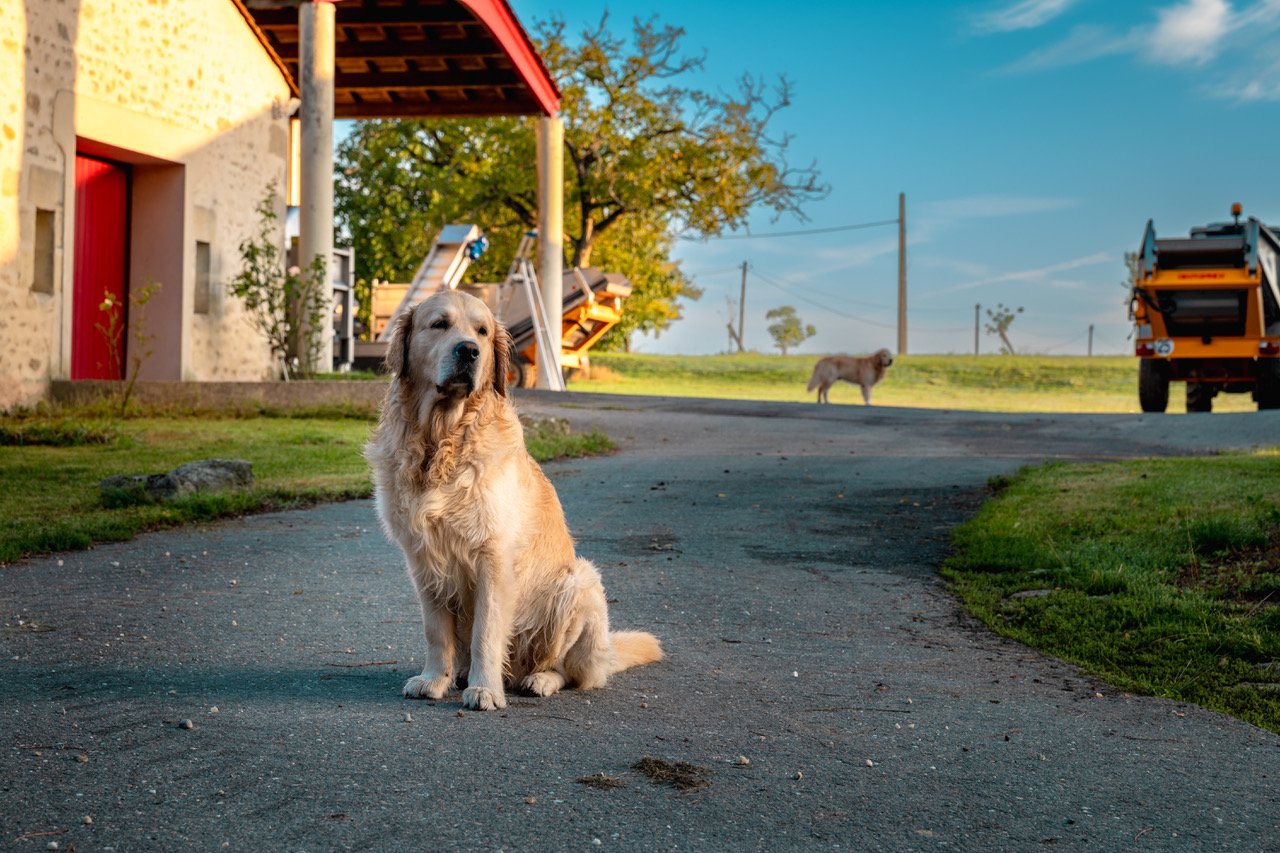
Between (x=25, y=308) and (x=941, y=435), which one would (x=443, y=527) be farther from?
(x=941, y=435)

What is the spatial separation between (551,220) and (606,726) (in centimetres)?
2059

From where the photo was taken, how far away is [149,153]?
14.6 meters

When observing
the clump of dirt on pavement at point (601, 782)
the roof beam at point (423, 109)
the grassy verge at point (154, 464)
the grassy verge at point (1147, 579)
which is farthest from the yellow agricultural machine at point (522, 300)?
the clump of dirt on pavement at point (601, 782)

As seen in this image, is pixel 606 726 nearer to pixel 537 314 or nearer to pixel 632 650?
pixel 632 650

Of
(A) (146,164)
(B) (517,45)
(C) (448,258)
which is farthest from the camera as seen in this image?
(C) (448,258)

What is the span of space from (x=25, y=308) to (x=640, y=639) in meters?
11.3

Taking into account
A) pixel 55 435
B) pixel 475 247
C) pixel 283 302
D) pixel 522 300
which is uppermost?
Result: pixel 475 247

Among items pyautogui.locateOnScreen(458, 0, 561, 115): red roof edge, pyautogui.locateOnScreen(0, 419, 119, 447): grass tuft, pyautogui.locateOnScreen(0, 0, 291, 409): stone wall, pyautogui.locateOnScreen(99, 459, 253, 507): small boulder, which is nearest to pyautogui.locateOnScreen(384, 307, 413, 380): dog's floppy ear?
pyautogui.locateOnScreen(99, 459, 253, 507): small boulder

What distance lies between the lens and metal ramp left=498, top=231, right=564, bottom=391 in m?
23.1

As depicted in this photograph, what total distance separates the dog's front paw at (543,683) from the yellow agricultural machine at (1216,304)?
1739 cm

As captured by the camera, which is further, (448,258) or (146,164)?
(448,258)

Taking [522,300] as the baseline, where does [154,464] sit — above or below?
below

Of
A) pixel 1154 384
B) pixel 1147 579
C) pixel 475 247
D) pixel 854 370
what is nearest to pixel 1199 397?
pixel 1154 384

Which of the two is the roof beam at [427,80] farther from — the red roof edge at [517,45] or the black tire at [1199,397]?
the black tire at [1199,397]
